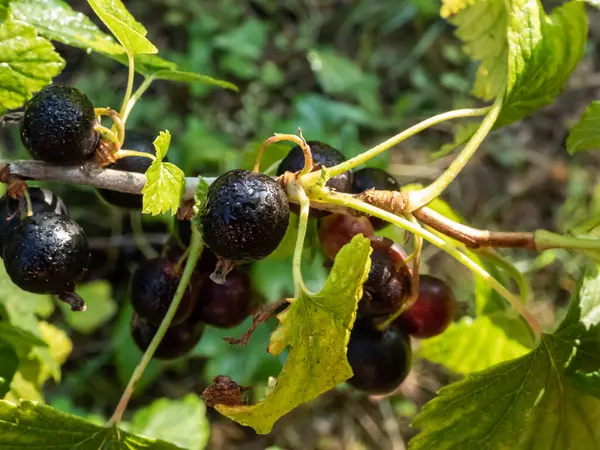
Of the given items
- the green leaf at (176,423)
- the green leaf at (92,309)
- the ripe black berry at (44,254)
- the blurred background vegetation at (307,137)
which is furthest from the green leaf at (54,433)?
the green leaf at (92,309)

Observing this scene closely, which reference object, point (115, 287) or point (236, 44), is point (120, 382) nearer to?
point (115, 287)

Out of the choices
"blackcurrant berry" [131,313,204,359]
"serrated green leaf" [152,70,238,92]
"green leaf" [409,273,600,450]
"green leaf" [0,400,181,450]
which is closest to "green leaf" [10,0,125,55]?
"serrated green leaf" [152,70,238,92]

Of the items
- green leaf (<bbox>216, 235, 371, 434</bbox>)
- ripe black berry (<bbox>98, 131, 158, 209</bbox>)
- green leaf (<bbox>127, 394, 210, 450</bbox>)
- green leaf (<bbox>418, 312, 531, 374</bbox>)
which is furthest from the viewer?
green leaf (<bbox>127, 394, 210, 450</bbox>)

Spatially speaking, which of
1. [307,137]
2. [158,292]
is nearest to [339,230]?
[158,292]

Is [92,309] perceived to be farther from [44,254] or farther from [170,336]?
[44,254]

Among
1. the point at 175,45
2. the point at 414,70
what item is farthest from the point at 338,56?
the point at 175,45

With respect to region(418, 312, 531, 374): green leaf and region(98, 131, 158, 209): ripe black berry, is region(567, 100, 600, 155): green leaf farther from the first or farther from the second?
region(98, 131, 158, 209): ripe black berry
